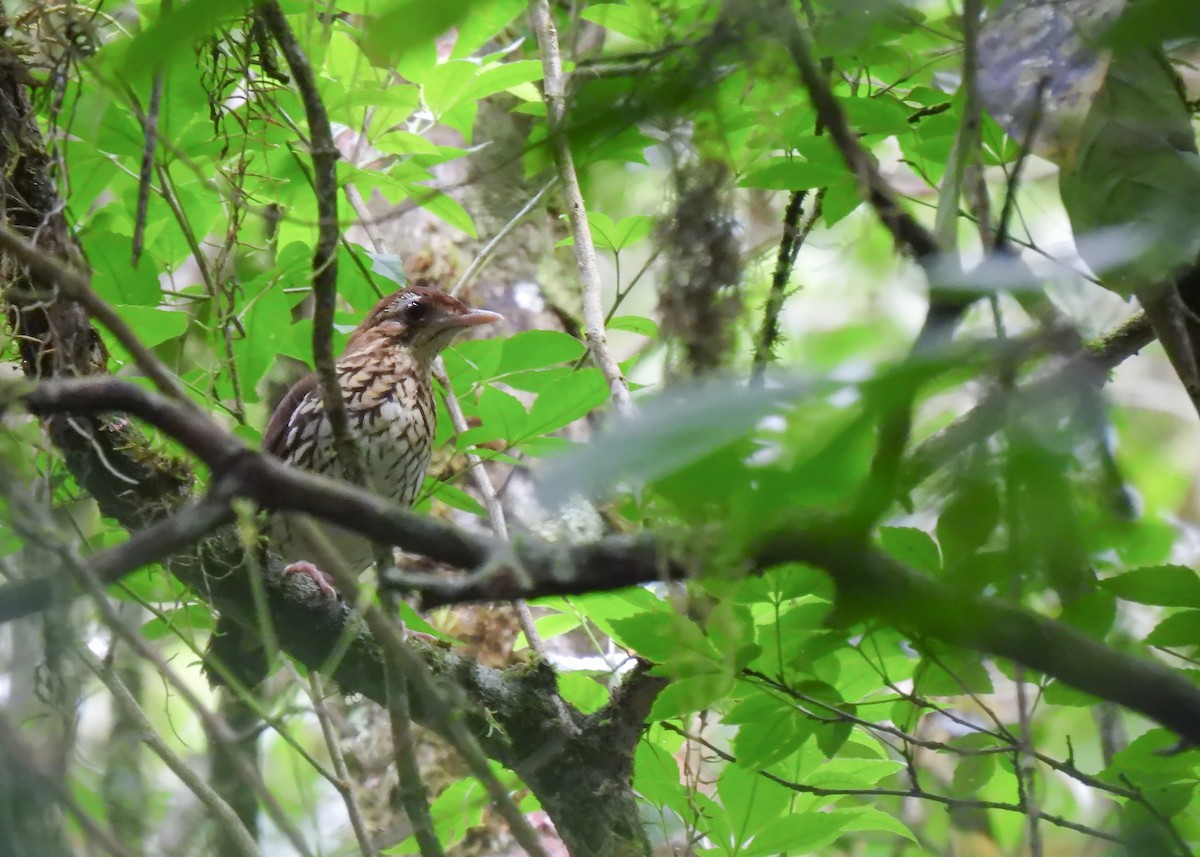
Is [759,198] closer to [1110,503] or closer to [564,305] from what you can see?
[564,305]

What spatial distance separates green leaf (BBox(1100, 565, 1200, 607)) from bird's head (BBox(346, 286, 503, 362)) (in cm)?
233

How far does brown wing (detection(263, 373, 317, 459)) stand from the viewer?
3.29 meters

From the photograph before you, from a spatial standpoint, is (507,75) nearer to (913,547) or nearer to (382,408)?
(382,408)

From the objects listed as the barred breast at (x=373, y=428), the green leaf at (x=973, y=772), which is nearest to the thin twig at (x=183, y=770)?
the barred breast at (x=373, y=428)

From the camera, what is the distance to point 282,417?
11.0ft

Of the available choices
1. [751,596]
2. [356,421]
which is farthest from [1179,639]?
[356,421]

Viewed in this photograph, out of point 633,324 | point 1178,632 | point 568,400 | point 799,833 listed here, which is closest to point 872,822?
point 799,833

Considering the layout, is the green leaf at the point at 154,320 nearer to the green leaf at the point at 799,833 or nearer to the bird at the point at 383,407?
the bird at the point at 383,407

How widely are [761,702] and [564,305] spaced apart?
8.02 ft

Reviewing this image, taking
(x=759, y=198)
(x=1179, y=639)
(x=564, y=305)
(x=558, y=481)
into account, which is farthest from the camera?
(x=564, y=305)

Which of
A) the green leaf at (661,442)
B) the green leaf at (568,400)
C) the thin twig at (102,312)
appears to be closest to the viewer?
the green leaf at (661,442)

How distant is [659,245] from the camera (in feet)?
4.36

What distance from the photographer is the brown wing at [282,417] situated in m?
3.29

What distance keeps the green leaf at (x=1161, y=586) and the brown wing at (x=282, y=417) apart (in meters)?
2.38
